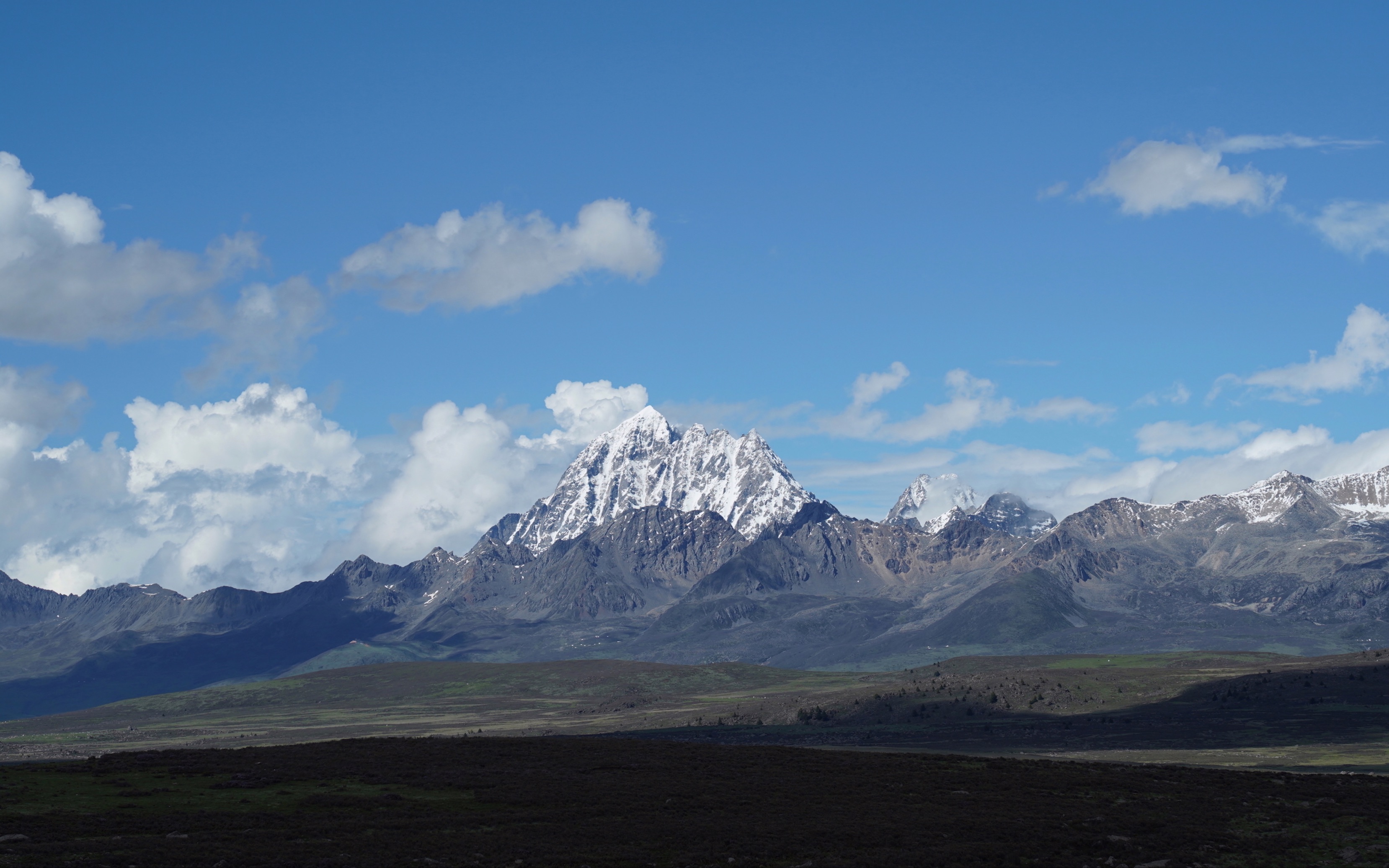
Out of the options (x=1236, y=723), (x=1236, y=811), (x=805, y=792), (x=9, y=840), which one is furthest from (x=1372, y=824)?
(x=1236, y=723)

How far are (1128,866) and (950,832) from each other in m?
13.1

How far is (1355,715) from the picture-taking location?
654 feet

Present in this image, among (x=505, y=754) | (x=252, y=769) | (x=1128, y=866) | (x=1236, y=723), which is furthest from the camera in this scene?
(x=1236, y=723)

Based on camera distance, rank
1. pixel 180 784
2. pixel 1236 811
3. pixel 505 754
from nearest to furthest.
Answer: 1. pixel 1236 811
2. pixel 180 784
3. pixel 505 754

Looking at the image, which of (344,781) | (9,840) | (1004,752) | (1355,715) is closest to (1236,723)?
(1355,715)

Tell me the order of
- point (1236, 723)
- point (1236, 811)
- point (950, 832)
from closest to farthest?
point (950, 832), point (1236, 811), point (1236, 723)

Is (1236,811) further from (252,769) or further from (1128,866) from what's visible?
(252,769)

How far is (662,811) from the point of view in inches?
3568

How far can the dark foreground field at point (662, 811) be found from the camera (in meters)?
74.0

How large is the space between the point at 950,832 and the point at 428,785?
141 ft

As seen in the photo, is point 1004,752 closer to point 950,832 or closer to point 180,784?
point 950,832

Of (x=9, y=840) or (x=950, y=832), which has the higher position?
(x=9, y=840)

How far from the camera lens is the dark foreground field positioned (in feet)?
243

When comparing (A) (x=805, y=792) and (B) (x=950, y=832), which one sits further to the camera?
(A) (x=805, y=792)
